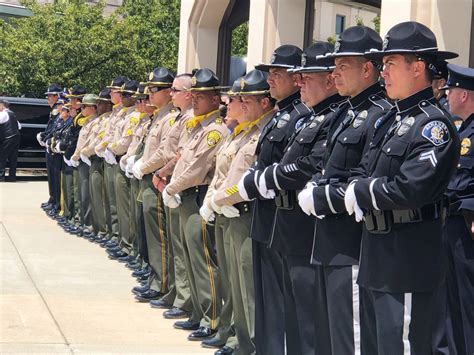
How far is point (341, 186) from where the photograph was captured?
4180 millimetres

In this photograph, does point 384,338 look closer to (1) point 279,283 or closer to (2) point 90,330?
(1) point 279,283

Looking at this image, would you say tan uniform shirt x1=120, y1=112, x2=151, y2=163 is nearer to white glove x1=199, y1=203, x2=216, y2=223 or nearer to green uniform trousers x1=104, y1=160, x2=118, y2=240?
green uniform trousers x1=104, y1=160, x2=118, y2=240

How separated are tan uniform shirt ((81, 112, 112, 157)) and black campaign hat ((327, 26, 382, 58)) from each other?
6.91 metres

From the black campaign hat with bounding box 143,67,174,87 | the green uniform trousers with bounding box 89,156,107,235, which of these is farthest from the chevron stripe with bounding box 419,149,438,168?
the green uniform trousers with bounding box 89,156,107,235

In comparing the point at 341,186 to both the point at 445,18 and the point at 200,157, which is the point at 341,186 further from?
the point at 445,18

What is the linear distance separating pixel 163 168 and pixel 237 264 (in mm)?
1916

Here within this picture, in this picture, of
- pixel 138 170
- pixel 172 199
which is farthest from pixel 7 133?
pixel 172 199

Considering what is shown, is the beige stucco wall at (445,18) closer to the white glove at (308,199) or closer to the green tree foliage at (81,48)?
the white glove at (308,199)

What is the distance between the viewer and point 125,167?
9.02 meters

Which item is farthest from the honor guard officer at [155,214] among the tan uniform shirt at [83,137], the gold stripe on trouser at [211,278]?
the tan uniform shirt at [83,137]

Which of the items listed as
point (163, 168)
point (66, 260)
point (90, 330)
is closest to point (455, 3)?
point (163, 168)

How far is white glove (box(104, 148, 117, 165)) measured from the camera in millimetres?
10172

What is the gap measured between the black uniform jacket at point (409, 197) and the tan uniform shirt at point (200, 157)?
2.60 meters

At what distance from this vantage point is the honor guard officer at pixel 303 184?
4730mm
